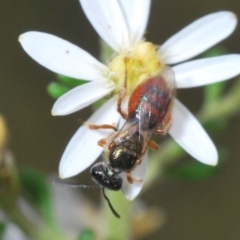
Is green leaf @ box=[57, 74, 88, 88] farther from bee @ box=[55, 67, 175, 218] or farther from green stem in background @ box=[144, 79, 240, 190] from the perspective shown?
green stem in background @ box=[144, 79, 240, 190]

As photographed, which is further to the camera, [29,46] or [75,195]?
[75,195]

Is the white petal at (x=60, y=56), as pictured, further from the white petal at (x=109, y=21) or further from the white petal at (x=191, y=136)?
the white petal at (x=191, y=136)

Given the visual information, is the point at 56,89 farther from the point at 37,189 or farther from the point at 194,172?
the point at 194,172

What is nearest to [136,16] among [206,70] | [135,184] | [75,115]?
[206,70]

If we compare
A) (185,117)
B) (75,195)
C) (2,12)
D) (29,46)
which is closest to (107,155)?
(185,117)

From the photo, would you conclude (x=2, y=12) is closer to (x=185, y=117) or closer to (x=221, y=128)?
(x=221, y=128)

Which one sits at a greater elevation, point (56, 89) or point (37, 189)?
point (56, 89)
